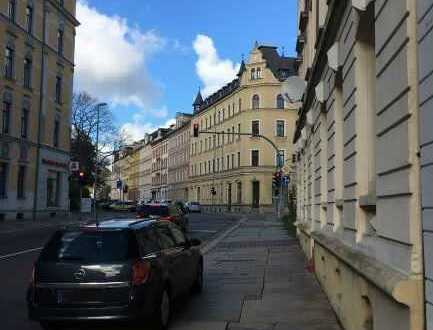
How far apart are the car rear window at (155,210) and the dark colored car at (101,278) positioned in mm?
19886

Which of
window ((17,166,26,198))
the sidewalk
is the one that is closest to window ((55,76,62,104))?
window ((17,166,26,198))

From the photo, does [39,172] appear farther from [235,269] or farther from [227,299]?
[227,299]

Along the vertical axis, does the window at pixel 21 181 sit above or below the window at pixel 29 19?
below

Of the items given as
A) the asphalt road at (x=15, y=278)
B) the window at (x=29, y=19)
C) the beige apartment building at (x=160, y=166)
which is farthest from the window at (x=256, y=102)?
the asphalt road at (x=15, y=278)

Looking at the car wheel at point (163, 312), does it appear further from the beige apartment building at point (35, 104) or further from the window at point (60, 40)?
the window at point (60, 40)

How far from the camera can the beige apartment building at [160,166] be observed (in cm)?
13900

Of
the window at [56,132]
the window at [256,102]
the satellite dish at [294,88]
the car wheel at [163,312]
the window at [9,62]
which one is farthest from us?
the window at [256,102]

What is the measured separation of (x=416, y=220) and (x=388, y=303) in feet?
3.36

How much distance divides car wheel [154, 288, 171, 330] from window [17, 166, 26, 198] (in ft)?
120

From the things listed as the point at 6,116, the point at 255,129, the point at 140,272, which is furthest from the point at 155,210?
→ the point at 255,129

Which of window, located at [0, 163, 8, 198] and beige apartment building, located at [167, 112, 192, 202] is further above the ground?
beige apartment building, located at [167, 112, 192, 202]

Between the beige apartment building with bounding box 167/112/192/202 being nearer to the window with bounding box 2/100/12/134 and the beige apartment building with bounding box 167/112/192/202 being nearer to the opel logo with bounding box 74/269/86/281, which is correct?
the window with bounding box 2/100/12/134

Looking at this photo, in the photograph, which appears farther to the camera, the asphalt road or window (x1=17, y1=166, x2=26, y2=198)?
window (x1=17, y1=166, x2=26, y2=198)

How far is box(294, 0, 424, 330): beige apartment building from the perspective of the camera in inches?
181
